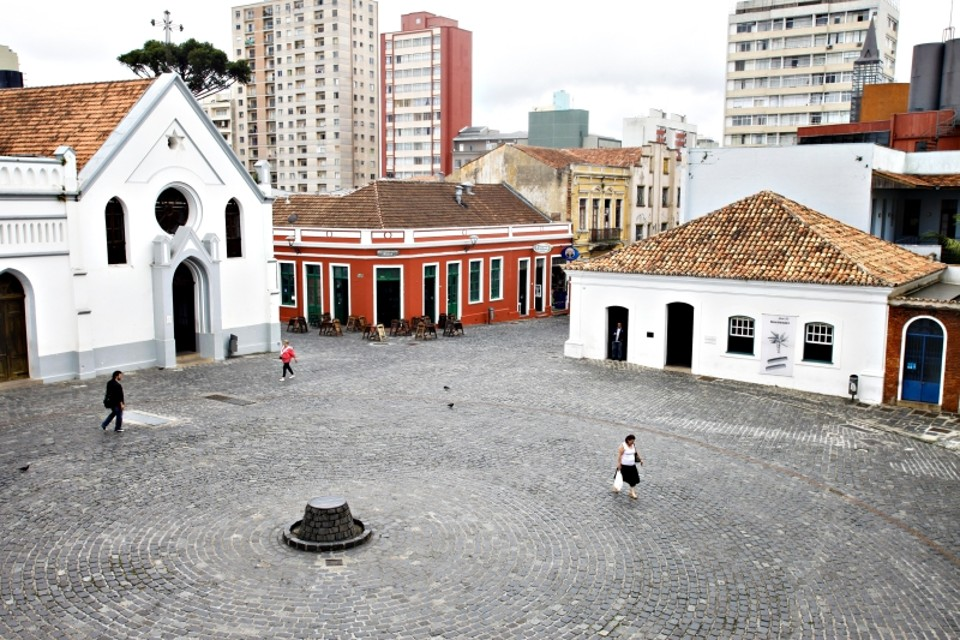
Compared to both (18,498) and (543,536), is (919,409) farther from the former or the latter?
(18,498)

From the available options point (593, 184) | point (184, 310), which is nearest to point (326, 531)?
point (184, 310)

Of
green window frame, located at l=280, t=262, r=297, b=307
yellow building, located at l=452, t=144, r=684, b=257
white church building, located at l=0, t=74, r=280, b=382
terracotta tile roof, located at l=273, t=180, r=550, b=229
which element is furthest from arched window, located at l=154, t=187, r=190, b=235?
yellow building, located at l=452, t=144, r=684, b=257

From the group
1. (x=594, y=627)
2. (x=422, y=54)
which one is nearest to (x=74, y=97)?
(x=594, y=627)

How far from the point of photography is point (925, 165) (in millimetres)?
35375

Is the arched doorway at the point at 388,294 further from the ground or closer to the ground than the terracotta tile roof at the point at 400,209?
closer to the ground

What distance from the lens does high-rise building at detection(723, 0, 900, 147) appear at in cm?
7625

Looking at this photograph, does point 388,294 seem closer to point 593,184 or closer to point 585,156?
point 593,184

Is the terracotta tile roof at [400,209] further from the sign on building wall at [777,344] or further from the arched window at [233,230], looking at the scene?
the sign on building wall at [777,344]

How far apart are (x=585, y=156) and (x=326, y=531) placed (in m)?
41.9

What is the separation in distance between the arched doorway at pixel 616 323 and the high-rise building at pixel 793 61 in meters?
56.5

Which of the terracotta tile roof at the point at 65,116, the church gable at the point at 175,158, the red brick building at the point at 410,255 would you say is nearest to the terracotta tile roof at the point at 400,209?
the red brick building at the point at 410,255

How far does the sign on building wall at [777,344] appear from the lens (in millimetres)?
24688

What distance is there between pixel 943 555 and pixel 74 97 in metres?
27.2

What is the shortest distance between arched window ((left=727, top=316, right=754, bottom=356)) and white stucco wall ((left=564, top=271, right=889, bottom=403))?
0.58 feet
